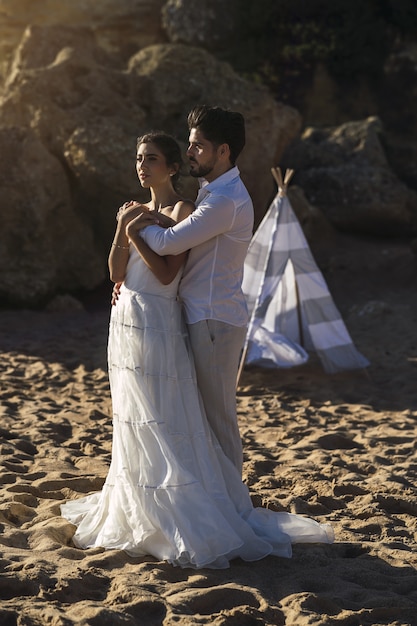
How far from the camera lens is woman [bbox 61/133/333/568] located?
361 centimetres

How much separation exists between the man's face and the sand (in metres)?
1.57

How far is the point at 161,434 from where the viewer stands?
366cm

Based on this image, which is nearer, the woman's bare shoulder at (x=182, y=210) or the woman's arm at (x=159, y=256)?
the woman's arm at (x=159, y=256)

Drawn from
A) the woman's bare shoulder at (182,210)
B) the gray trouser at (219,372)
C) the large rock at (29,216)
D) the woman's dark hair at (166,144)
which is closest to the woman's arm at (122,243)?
the woman's bare shoulder at (182,210)

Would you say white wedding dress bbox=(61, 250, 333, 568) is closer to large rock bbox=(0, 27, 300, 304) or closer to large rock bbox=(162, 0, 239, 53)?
large rock bbox=(0, 27, 300, 304)

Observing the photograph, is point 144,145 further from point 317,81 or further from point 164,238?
point 317,81

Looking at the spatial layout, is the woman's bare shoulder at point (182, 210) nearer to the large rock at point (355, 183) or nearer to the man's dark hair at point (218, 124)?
the man's dark hair at point (218, 124)

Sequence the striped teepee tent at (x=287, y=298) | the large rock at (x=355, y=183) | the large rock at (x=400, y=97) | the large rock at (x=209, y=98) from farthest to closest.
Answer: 1. the large rock at (x=400, y=97)
2. the large rock at (x=355, y=183)
3. the large rock at (x=209, y=98)
4. the striped teepee tent at (x=287, y=298)

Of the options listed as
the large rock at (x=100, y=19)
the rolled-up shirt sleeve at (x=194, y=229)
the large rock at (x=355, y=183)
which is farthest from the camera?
the large rock at (x=100, y=19)

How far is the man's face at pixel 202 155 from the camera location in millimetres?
3660

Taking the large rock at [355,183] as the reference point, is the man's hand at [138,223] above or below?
below

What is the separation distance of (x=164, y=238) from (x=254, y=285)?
4233 millimetres

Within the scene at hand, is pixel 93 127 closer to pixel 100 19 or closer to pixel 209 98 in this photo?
pixel 209 98

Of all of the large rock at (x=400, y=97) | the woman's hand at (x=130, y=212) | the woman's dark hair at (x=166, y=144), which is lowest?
the woman's hand at (x=130, y=212)
